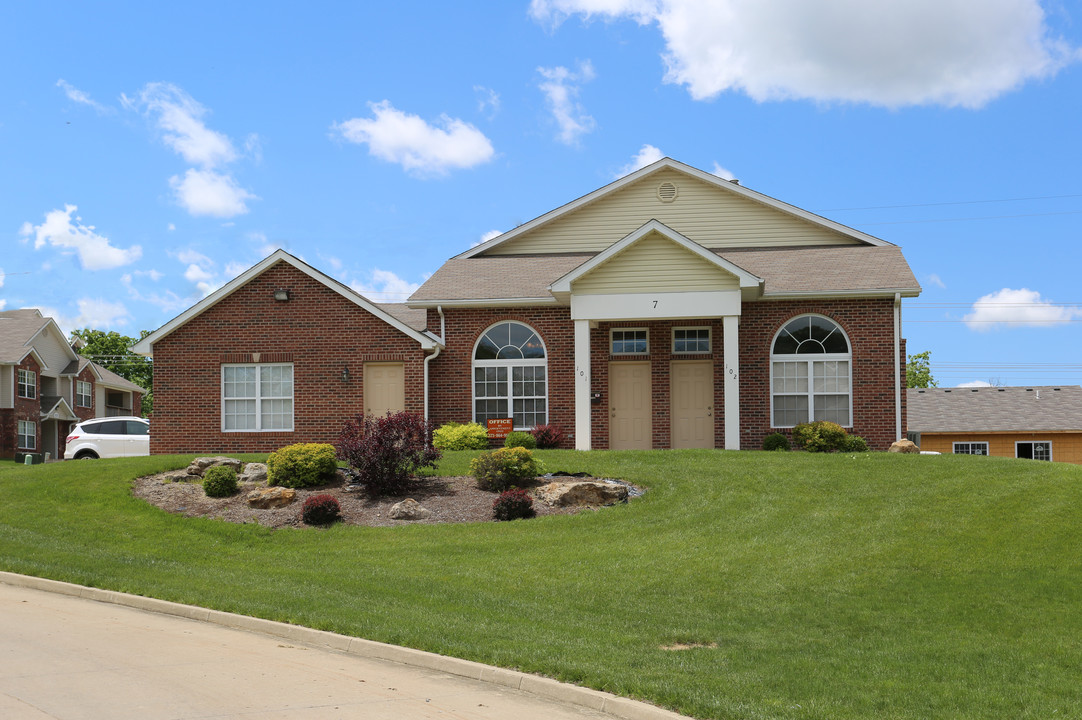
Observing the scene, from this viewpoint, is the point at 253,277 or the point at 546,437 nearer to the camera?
the point at 546,437

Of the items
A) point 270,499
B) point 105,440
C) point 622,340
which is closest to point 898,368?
point 622,340

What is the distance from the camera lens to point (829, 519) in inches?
603

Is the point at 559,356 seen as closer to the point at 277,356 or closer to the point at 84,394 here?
the point at 277,356

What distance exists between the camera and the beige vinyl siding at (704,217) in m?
26.9

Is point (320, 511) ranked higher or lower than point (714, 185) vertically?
lower

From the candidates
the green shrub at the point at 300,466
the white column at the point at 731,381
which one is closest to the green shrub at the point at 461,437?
the green shrub at the point at 300,466

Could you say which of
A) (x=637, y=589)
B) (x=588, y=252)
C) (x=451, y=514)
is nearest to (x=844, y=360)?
(x=588, y=252)

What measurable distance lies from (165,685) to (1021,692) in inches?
269

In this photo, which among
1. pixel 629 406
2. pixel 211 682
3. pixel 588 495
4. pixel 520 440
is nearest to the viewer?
pixel 211 682

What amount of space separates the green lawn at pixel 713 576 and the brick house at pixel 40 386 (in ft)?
98.1

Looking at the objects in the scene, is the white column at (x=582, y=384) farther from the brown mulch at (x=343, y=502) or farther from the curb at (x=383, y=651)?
the curb at (x=383, y=651)

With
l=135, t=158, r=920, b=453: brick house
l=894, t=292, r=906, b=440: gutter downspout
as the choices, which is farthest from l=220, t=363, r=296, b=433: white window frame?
l=894, t=292, r=906, b=440: gutter downspout

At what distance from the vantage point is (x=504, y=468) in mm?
17891

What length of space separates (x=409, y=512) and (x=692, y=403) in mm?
9553
